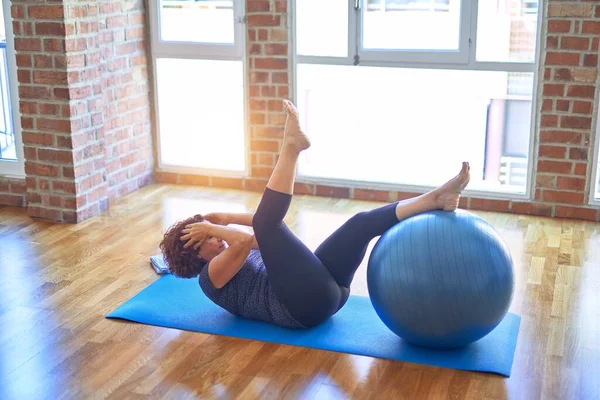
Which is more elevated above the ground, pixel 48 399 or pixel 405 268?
pixel 405 268

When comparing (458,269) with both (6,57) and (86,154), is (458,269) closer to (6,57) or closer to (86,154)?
(86,154)

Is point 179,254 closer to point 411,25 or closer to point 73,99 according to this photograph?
point 73,99

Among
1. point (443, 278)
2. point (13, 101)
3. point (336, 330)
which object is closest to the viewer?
point (443, 278)

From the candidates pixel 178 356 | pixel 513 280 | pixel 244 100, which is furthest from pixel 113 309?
pixel 244 100

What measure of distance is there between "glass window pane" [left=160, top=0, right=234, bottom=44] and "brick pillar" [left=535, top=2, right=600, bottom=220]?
1923mm

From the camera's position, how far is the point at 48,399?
2.82 m

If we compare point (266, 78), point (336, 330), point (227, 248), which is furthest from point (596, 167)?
point (227, 248)

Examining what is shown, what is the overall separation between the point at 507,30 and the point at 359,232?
2003mm

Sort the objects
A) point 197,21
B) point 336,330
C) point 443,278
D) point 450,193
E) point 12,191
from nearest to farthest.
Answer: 1. point 443,278
2. point 450,193
3. point 336,330
4. point 12,191
5. point 197,21

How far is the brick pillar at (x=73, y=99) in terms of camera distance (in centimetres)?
450

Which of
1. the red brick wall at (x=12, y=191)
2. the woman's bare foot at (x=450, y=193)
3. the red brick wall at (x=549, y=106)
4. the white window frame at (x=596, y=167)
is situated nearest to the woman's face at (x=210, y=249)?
the woman's bare foot at (x=450, y=193)

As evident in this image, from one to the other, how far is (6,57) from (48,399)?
272 cm

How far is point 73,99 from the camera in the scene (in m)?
4.55

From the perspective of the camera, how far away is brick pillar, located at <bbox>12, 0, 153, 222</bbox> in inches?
177
